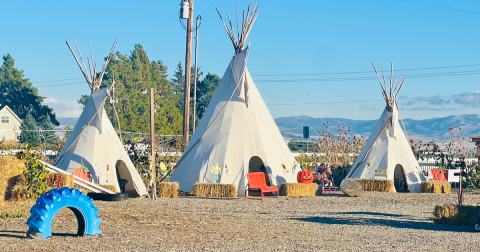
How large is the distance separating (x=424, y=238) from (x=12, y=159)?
860 centimetres

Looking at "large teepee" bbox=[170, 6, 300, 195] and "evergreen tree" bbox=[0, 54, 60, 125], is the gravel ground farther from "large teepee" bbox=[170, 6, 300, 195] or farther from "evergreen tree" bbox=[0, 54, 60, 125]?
"evergreen tree" bbox=[0, 54, 60, 125]

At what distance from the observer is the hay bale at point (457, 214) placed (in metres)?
12.1

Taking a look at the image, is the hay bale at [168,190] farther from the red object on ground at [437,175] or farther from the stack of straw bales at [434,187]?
the red object on ground at [437,175]

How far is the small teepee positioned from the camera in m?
21.1

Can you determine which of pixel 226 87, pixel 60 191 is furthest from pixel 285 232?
pixel 226 87

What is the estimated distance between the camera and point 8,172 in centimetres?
1452

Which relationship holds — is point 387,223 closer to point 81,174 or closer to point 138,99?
point 81,174

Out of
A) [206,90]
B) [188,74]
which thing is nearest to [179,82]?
[206,90]

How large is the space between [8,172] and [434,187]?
39.2ft

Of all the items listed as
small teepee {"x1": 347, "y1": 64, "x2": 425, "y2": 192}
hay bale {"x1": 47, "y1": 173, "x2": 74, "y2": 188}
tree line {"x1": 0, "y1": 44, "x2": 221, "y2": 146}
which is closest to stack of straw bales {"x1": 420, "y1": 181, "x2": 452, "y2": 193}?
small teepee {"x1": 347, "y1": 64, "x2": 425, "y2": 192}

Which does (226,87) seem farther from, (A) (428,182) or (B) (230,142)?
(A) (428,182)

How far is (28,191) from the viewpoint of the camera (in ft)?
48.5

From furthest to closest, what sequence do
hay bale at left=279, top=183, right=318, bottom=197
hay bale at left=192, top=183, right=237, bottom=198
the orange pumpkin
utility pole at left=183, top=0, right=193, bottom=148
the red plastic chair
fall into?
utility pole at left=183, top=0, right=193, bottom=148 → the orange pumpkin → hay bale at left=279, top=183, right=318, bottom=197 → hay bale at left=192, top=183, right=237, bottom=198 → the red plastic chair

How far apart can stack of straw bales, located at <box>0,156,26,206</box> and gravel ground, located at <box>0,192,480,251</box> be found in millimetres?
487
